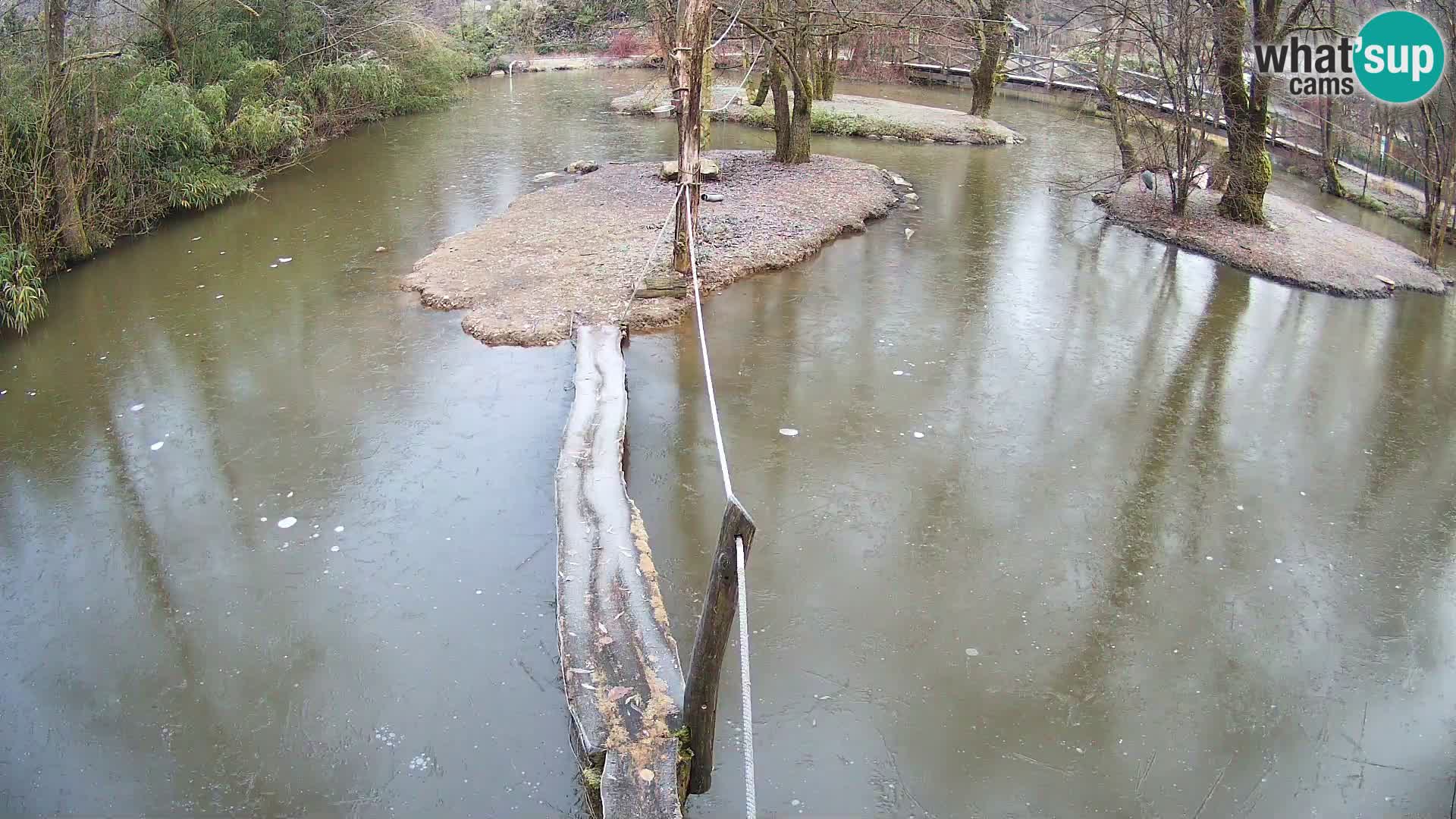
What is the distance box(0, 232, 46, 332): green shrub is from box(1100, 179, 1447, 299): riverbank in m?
11.7

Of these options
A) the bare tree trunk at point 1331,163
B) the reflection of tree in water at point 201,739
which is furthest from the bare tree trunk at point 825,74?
the reflection of tree in water at point 201,739

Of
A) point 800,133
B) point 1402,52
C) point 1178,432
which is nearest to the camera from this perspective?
point 1178,432

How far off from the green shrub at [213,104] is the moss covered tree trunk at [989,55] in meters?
12.1

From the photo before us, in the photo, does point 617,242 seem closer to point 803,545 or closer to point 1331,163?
point 803,545

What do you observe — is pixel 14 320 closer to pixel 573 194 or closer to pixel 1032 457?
pixel 573 194

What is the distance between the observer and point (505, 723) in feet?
12.8

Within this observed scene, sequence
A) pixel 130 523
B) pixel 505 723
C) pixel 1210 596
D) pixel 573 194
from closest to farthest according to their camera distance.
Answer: pixel 505 723 → pixel 1210 596 → pixel 130 523 → pixel 573 194

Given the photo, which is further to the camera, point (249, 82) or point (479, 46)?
point (479, 46)

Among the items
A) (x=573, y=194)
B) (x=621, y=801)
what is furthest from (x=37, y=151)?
(x=621, y=801)

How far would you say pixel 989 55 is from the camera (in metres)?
17.0

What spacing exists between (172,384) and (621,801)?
5.57 metres

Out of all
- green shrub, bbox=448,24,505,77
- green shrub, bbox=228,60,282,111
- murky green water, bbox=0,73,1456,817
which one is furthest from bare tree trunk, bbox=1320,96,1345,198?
green shrub, bbox=448,24,505,77

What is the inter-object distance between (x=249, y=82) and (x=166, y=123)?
3.07 metres

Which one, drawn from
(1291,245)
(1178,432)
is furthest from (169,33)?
(1291,245)
